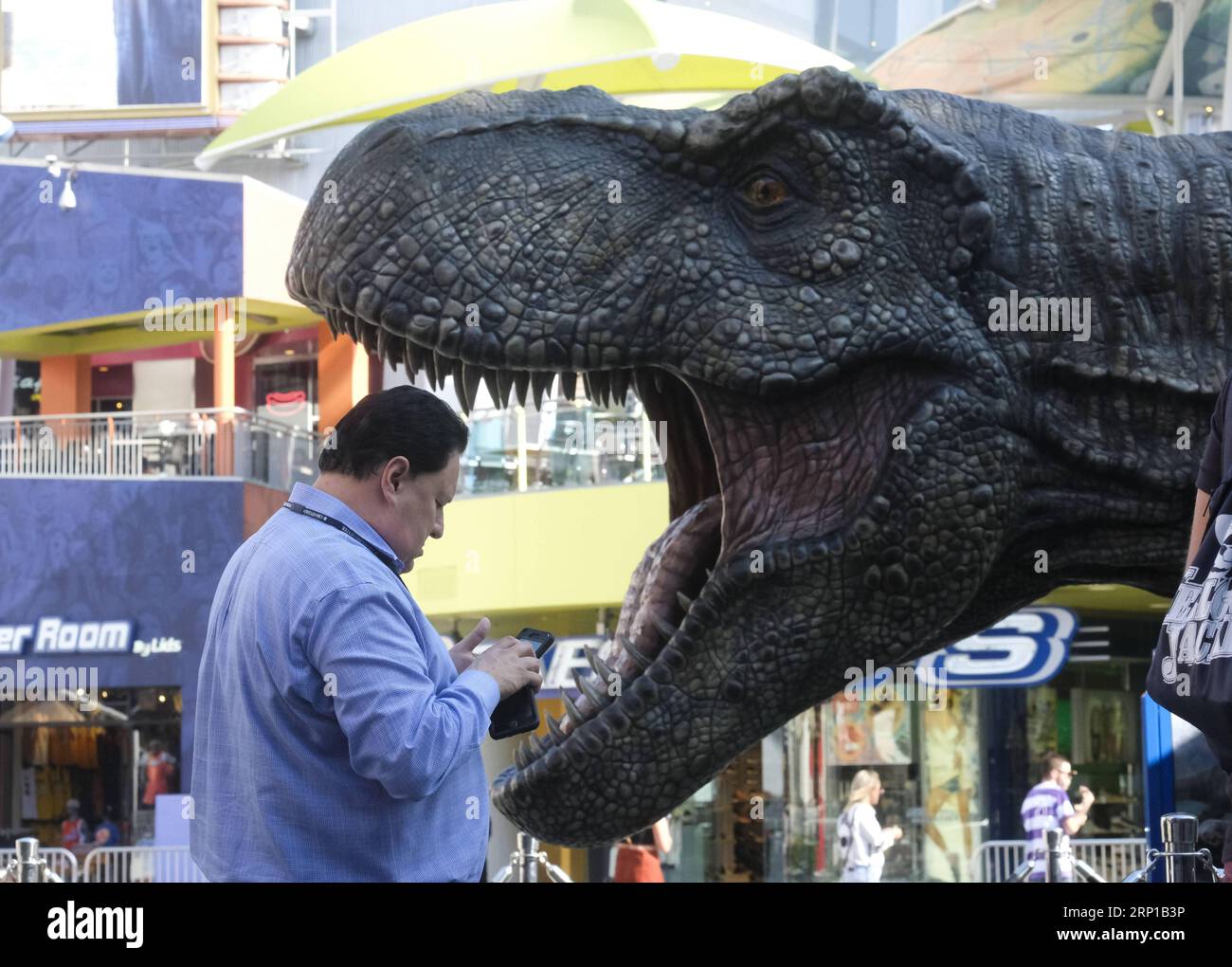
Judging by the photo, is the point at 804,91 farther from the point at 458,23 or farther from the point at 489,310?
the point at 458,23

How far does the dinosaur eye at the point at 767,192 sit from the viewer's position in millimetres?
2461

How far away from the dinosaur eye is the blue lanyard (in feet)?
2.22

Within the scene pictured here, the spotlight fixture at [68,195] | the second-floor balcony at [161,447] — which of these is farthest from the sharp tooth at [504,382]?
the spotlight fixture at [68,195]

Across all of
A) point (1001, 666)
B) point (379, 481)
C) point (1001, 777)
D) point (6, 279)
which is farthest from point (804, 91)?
point (6, 279)

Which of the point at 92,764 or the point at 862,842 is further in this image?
the point at 92,764

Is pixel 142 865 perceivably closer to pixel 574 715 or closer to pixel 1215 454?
pixel 574 715

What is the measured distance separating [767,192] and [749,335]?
20 cm

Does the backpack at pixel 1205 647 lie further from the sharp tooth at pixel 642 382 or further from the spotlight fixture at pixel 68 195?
the spotlight fixture at pixel 68 195

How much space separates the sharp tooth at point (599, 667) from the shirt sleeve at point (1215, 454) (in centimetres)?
79

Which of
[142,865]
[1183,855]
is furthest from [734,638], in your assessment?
[142,865]

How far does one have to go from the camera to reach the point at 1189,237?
2.39 metres

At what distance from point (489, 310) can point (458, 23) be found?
13911mm

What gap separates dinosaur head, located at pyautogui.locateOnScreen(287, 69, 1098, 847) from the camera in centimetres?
238

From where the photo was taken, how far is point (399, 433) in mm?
2439
